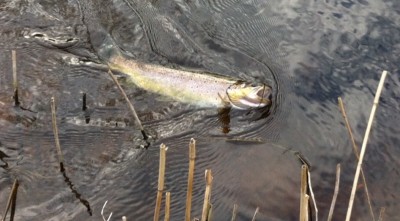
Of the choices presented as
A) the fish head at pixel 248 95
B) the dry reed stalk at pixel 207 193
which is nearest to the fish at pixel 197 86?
the fish head at pixel 248 95

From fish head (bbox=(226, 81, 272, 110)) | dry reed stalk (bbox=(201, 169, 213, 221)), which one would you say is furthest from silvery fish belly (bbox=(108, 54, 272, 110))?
dry reed stalk (bbox=(201, 169, 213, 221))

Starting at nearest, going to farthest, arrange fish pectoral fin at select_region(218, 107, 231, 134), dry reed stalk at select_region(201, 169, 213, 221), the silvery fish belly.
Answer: dry reed stalk at select_region(201, 169, 213, 221) → fish pectoral fin at select_region(218, 107, 231, 134) → the silvery fish belly

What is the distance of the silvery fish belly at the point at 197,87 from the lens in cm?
504

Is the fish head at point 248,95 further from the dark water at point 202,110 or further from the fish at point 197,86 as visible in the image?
the dark water at point 202,110

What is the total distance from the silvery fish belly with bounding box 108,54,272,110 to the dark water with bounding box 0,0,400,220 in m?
0.09

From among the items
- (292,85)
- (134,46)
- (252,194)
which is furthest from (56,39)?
(252,194)

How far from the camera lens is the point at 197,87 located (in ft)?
17.0

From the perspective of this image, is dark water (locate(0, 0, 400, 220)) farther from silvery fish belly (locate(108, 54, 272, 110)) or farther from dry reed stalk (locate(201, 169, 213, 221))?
dry reed stalk (locate(201, 169, 213, 221))

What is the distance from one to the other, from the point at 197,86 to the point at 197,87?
12 millimetres

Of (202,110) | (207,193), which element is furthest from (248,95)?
(207,193)

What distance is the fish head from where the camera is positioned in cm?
501

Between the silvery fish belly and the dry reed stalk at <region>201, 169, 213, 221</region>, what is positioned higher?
the dry reed stalk at <region>201, 169, 213, 221</region>

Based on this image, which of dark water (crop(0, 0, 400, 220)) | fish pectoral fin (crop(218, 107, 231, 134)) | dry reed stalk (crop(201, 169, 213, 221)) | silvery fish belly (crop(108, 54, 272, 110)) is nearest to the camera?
dry reed stalk (crop(201, 169, 213, 221))

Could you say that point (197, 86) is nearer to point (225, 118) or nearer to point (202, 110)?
point (202, 110)
